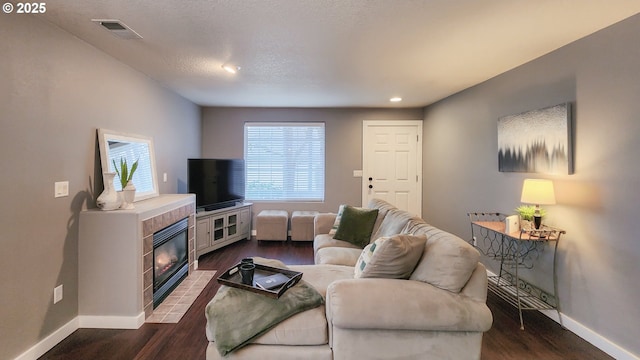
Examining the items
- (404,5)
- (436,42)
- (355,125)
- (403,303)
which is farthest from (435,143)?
(403,303)

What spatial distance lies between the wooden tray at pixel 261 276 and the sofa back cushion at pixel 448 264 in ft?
2.60

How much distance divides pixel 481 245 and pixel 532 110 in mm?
1738

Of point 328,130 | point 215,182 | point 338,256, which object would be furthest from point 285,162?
point 338,256

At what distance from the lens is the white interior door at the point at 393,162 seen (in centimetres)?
526

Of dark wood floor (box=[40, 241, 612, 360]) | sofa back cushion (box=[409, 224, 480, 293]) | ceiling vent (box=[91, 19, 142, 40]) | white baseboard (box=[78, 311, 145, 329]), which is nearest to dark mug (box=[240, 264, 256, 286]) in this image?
dark wood floor (box=[40, 241, 612, 360])

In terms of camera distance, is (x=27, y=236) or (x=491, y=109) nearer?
(x=27, y=236)

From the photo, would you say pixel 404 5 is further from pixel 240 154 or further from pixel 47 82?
pixel 240 154

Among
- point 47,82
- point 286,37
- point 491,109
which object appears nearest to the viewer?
point 47,82

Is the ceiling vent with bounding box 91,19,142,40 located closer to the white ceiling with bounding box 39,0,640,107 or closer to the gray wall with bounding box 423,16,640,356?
the white ceiling with bounding box 39,0,640,107

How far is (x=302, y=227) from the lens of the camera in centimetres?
483

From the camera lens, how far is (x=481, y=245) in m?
3.61

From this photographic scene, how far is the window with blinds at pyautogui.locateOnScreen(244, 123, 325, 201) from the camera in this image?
5.32 metres

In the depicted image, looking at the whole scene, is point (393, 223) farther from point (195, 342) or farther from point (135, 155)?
point (135, 155)

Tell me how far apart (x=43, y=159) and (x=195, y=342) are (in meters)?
1.74
